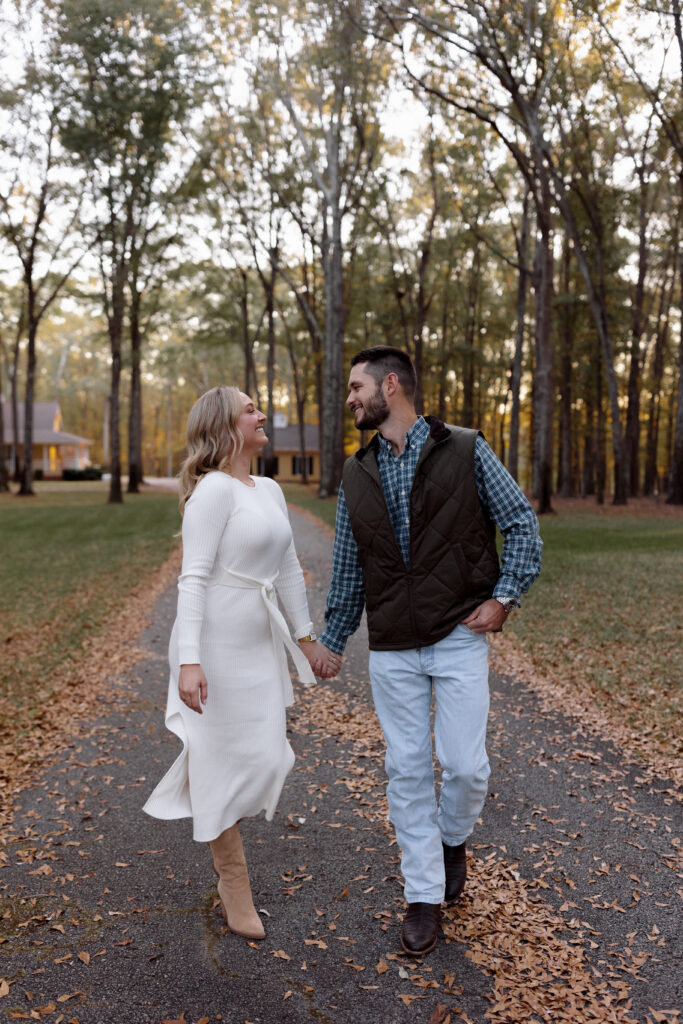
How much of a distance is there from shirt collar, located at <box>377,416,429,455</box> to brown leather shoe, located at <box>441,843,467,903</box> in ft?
5.67

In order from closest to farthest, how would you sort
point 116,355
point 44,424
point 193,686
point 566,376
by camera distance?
point 193,686, point 116,355, point 566,376, point 44,424

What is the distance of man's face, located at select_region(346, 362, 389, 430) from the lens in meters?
3.51

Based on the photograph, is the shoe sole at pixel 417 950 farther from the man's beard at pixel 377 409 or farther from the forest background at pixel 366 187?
the forest background at pixel 366 187

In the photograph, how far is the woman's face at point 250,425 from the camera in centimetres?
347

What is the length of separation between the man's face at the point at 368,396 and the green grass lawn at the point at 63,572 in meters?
5.52

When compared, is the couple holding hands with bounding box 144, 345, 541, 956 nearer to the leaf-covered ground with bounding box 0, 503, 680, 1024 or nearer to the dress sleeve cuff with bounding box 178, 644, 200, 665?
the dress sleeve cuff with bounding box 178, 644, 200, 665

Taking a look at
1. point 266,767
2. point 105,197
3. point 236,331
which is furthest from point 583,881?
point 236,331

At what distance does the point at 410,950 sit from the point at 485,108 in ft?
75.9

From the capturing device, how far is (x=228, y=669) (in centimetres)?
340

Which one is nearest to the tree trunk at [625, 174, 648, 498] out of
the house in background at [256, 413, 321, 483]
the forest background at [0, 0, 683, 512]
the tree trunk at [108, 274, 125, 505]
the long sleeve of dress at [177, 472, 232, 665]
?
the forest background at [0, 0, 683, 512]

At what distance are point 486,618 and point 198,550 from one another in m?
1.16

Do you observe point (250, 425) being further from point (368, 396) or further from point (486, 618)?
point (486, 618)

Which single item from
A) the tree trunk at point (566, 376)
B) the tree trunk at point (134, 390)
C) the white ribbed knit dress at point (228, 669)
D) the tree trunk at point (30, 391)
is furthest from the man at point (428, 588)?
the tree trunk at point (134, 390)

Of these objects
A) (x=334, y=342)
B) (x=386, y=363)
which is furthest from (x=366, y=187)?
(x=386, y=363)
